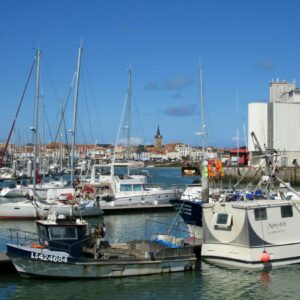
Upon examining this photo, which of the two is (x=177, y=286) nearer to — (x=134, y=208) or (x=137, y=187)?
(x=134, y=208)

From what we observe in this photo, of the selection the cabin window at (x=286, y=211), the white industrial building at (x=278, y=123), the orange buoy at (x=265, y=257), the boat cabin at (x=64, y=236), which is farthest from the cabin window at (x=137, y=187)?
the white industrial building at (x=278, y=123)

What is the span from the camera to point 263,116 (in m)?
99.4

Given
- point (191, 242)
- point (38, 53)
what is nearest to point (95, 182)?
point (38, 53)

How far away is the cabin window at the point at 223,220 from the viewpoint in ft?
76.2

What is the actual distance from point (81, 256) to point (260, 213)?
7802 mm

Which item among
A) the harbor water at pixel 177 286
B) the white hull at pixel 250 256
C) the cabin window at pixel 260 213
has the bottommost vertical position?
the harbor water at pixel 177 286

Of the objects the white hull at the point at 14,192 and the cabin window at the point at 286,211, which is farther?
the white hull at the point at 14,192

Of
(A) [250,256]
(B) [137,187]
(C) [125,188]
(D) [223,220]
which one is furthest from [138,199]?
(A) [250,256]

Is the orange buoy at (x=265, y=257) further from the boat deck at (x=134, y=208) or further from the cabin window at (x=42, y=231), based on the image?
the boat deck at (x=134, y=208)

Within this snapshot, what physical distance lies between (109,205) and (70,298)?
25.2 metres

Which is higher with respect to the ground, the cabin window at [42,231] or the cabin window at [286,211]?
the cabin window at [286,211]

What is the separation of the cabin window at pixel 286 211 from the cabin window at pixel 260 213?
1015 millimetres

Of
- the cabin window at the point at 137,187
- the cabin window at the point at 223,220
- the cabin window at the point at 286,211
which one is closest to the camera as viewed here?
the cabin window at the point at 223,220

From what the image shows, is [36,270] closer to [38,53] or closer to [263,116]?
[38,53]
